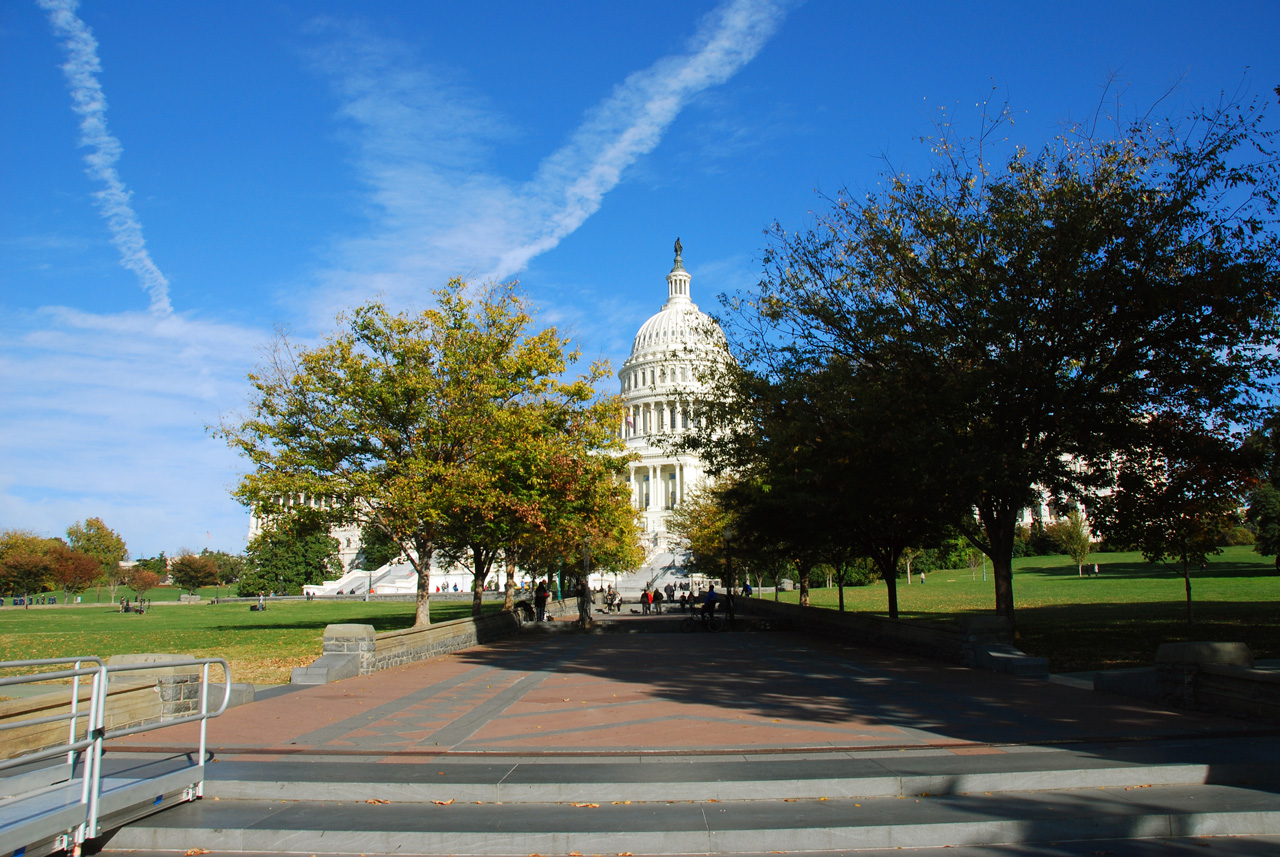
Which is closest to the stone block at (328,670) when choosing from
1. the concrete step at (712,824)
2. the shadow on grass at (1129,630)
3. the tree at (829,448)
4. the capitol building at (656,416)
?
the concrete step at (712,824)

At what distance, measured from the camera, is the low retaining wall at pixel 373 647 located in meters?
15.0

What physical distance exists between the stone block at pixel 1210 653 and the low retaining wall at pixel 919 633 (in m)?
3.82

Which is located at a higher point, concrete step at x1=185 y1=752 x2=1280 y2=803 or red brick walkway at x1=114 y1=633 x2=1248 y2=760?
concrete step at x1=185 y1=752 x2=1280 y2=803

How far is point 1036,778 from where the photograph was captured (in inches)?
287

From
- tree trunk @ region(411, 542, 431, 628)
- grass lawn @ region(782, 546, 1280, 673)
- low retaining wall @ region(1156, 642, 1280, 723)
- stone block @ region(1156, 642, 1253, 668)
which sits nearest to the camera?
low retaining wall @ region(1156, 642, 1280, 723)

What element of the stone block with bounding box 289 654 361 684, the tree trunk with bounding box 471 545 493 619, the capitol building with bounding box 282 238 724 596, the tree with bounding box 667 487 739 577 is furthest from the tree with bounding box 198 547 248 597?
the stone block with bounding box 289 654 361 684

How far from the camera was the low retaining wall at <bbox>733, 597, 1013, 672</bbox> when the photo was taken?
Result: 15.7 meters

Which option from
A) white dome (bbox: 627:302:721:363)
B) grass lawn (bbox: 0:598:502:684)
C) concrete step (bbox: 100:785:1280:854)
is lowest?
grass lawn (bbox: 0:598:502:684)

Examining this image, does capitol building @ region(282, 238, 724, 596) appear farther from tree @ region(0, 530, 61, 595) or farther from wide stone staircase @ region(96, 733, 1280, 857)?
wide stone staircase @ region(96, 733, 1280, 857)

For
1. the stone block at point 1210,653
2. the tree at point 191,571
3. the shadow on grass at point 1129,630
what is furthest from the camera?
the tree at point 191,571

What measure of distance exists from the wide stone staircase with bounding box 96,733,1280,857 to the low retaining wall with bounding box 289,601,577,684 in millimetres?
6517

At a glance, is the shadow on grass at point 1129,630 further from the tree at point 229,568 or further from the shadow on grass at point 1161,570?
the tree at point 229,568

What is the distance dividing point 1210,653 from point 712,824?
783 cm

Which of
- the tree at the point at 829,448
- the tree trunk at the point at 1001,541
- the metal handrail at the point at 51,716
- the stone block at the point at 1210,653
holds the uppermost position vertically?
the tree at the point at 829,448
